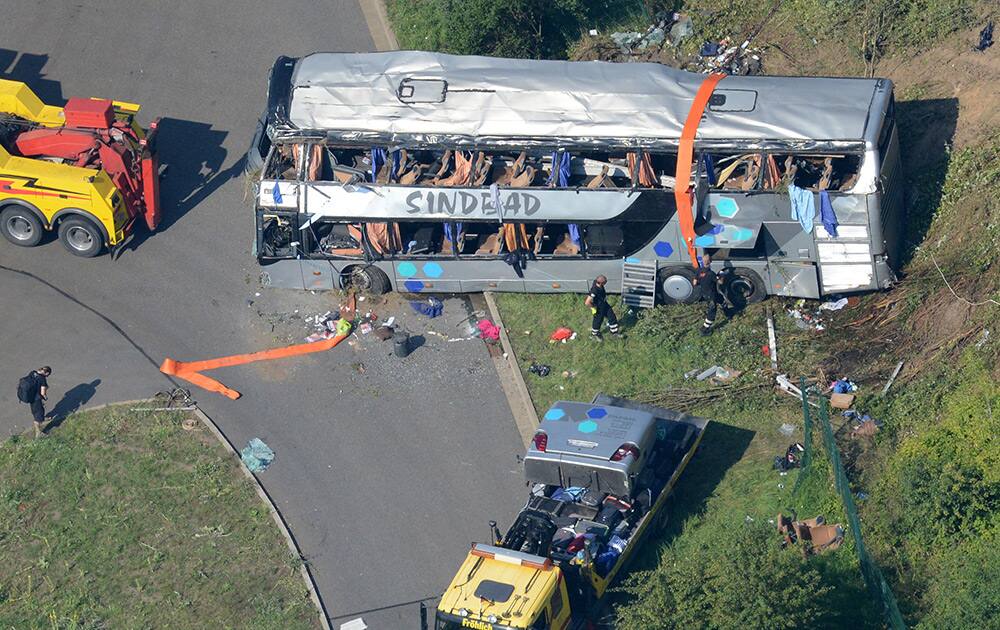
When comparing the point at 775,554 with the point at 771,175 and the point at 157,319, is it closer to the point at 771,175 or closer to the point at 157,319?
the point at 771,175

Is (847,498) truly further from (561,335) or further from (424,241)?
(424,241)

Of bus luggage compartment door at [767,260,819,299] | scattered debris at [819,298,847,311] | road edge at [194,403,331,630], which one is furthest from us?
scattered debris at [819,298,847,311]

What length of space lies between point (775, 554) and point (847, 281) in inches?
270

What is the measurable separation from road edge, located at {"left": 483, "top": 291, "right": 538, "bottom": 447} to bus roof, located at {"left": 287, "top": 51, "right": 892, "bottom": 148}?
3.36 metres

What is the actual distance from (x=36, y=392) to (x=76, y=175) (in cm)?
491

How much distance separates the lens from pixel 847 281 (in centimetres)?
2083

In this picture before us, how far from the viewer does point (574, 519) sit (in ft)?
56.3

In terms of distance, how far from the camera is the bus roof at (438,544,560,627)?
15203 millimetres

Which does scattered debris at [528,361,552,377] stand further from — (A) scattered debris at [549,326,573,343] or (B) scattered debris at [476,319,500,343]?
(B) scattered debris at [476,319,500,343]

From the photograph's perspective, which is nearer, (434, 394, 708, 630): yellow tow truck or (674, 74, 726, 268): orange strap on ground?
(434, 394, 708, 630): yellow tow truck

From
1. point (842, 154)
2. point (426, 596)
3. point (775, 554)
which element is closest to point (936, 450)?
point (775, 554)

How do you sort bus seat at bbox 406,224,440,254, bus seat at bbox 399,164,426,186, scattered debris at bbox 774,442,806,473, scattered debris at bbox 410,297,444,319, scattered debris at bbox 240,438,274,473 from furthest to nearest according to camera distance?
scattered debris at bbox 410,297,444,319, bus seat at bbox 406,224,440,254, bus seat at bbox 399,164,426,186, scattered debris at bbox 240,438,274,473, scattered debris at bbox 774,442,806,473

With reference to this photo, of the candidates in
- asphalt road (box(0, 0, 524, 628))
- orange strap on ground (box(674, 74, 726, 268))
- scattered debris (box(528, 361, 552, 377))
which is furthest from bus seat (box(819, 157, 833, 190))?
asphalt road (box(0, 0, 524, 628))

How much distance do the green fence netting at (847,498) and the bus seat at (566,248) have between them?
4636 millimetres
